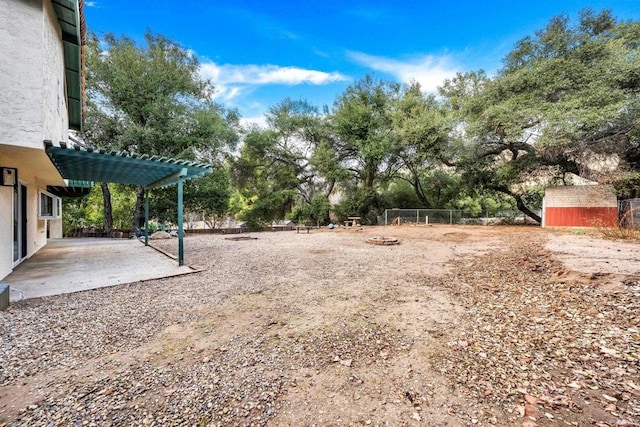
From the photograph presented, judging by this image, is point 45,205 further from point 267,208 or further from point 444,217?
point 444,217

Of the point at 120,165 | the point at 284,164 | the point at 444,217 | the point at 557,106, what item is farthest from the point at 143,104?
the point at 557,106

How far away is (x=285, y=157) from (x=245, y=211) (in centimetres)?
531

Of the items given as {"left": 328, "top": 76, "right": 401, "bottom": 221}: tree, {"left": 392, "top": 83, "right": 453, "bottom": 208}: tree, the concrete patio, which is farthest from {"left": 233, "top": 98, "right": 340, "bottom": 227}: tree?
the concrete patio

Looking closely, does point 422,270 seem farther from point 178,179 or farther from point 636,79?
point 636,79

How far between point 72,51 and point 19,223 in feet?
14.4

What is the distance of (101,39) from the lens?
13734 millimetres

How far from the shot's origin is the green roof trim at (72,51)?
506 cm

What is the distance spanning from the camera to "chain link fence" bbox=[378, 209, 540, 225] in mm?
17062

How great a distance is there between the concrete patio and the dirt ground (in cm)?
54

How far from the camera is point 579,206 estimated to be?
12.3m

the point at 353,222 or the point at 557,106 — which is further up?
the point at 557,106

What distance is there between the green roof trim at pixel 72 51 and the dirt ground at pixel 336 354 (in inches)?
216

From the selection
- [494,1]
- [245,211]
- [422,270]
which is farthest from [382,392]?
[245,211]

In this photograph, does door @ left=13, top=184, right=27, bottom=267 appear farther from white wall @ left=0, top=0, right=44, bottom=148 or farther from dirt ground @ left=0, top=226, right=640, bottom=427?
dirt ground @ left=0, top=226, right=640, bottom=427
